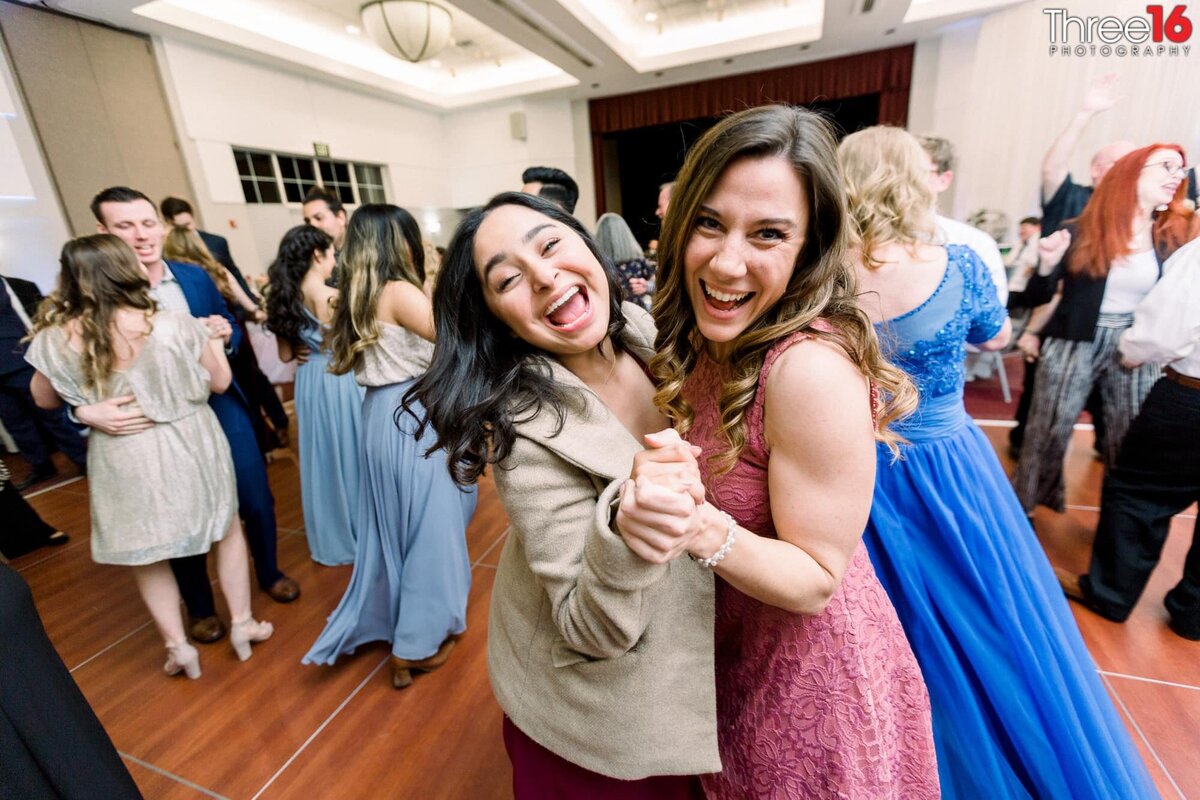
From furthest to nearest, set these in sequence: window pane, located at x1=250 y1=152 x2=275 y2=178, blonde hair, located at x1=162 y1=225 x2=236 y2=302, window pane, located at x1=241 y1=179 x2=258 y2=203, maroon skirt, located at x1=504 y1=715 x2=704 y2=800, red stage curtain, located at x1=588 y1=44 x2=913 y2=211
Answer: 1. red stage curtain, located at x1=588 y1=44 x2=913 y2=211
2. window pane, located at x1=250 y1=152 x2=275 y2=178
3. window pane, located at x1=241 y1=179 x2=258 y2=203
4. blonde hair, located at x1=162 y1=225 x2=236 y2=302
5. maroon skirt, located at x1=504 y1=715 x2=704 y2=800

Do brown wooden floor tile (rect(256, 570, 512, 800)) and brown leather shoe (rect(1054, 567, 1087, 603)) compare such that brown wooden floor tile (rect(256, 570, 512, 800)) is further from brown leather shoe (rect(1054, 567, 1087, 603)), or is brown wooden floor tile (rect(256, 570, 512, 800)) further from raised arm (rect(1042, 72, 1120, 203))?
raised arm (rect(1042, 72, 1120, 203))

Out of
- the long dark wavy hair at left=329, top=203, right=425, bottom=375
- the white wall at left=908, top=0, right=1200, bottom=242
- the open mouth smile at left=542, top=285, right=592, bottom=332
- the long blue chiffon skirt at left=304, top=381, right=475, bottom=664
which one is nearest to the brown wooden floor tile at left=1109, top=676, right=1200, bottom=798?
the open mouth smile at left=542, top=285, right=592, bottom=332

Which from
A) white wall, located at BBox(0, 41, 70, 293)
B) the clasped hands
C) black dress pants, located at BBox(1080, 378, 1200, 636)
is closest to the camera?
the clasped hands

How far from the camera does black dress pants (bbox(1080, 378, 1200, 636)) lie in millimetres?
1859

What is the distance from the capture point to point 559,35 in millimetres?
5855

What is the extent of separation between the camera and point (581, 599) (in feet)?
2.27

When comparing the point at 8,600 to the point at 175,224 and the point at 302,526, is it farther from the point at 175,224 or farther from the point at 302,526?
the point at 175,224

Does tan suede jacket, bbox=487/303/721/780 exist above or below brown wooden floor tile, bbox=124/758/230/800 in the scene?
above

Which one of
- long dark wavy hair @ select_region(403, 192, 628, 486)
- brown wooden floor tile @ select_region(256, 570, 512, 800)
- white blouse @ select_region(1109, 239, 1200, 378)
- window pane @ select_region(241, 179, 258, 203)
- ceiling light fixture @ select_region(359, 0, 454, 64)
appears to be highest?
ceiling light fixture @ select_region(359, 0, 454, 64)

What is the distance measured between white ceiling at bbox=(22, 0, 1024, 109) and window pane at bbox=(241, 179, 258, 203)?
1408 millimetres

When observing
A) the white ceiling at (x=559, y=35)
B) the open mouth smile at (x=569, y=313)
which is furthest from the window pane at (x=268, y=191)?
the open mouth smile at (x=569, y=313)

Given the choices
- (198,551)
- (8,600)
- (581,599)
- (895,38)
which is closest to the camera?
(581,599)

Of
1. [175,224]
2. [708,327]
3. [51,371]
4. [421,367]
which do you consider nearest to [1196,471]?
[708,327]

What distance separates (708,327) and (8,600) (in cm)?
116
